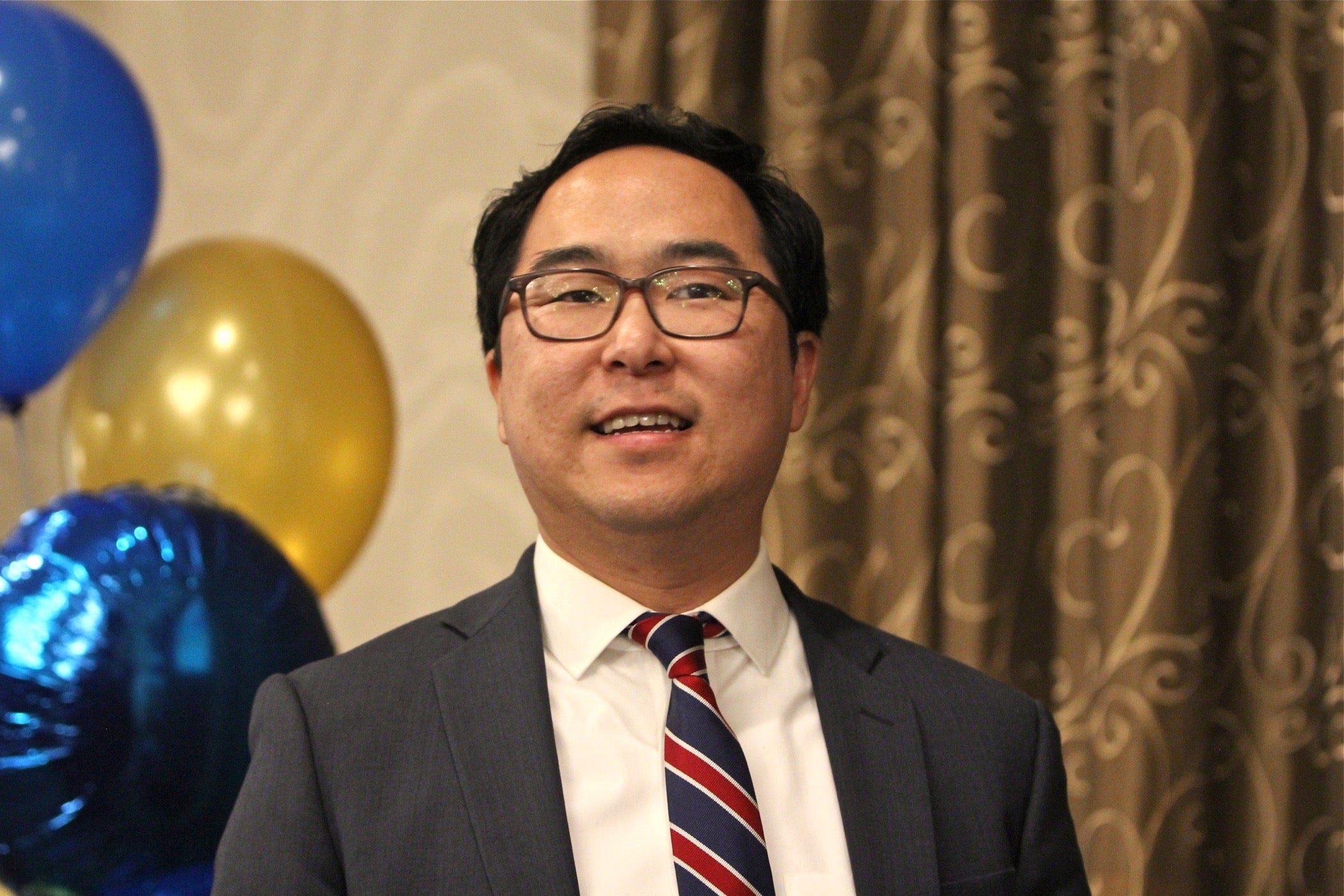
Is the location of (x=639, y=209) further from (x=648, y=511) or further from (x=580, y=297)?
(x=648, y=511)

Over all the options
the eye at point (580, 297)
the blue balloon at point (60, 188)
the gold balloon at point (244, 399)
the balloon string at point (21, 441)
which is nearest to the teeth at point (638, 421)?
the eye at point (580, 297)

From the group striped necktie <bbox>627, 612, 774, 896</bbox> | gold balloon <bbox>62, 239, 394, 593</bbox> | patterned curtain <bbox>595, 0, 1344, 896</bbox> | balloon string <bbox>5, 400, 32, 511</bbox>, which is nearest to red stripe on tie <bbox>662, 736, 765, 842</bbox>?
striped necktie <bbox>627, 612, 774, 896</bbox>

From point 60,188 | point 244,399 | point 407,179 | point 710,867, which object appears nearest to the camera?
point 710,867

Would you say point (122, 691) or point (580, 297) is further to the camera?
point (122, 691)

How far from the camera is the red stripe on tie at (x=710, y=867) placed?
1140mm

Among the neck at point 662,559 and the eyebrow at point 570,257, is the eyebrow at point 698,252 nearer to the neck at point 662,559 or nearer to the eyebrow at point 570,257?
the eyebrow at point 570,257

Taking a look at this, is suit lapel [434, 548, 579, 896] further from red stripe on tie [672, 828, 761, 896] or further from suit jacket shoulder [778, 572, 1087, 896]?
suit jacket shoulder [778, 572, 1087, 896]

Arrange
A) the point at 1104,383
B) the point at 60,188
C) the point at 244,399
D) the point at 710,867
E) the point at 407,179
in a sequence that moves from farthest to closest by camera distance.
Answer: the point at 407,179
the point at 1104,383
the point at 244,399
the point at 60,188
the point at 710,867

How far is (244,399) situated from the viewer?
187 centimetres

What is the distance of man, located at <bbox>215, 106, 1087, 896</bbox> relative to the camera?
3.73 feet

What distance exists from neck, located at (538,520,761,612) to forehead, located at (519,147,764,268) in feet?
0.88

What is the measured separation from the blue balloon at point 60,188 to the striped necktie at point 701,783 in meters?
1.02

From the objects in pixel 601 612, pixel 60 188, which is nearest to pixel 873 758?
pixel 601 612

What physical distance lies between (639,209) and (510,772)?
546 mm
